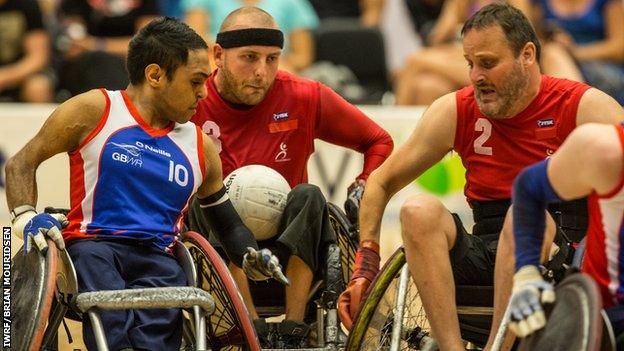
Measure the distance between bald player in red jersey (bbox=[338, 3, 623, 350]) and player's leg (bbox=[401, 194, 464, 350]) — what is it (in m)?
0.02

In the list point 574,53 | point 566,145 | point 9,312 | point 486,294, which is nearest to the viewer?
point 566,145

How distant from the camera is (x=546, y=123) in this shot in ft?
20.9

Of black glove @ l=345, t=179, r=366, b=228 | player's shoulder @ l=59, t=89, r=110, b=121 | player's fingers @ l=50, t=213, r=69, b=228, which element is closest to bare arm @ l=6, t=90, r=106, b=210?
player's shoulder @ l=59, t=89, r=110, b=121

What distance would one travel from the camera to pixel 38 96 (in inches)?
463

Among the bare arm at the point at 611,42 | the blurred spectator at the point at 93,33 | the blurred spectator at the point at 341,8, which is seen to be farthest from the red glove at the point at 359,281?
the blurred spectator at the point at 341,8

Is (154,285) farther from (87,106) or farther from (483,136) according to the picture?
(483,136)

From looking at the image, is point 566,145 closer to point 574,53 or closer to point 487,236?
point 487,236

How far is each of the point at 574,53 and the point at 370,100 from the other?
5.19 feet

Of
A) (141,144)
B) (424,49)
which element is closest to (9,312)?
(141,144)

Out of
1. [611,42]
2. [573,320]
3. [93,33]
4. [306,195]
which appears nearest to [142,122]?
[306,195]

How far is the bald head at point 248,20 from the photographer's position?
7.23m

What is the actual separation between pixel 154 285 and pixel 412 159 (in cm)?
129

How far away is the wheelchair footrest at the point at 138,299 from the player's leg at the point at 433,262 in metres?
0.84

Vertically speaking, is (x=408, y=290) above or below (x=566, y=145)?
below
